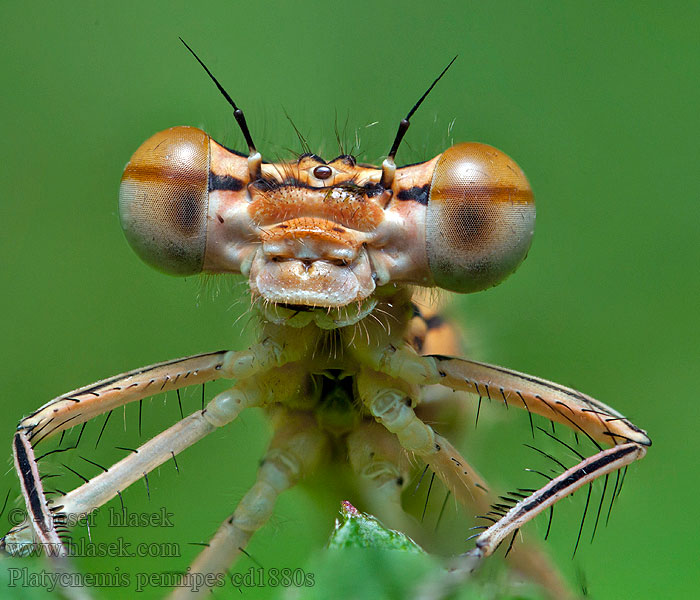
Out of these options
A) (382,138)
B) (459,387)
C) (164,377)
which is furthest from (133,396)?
(382,138)

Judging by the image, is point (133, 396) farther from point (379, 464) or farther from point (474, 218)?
point (474, 218)

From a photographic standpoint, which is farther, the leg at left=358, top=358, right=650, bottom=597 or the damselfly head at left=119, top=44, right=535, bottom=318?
the leg at left=358, top=358, right=650, bottom=597

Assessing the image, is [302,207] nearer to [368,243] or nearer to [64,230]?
[368,243]

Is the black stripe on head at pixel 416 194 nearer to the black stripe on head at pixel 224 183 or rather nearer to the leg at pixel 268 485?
the black stripe on head at pixel 224 183

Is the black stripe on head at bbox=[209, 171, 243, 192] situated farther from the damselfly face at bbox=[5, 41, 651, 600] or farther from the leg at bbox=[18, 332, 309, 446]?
the leg at bbox=[18, 332, 309, 446]

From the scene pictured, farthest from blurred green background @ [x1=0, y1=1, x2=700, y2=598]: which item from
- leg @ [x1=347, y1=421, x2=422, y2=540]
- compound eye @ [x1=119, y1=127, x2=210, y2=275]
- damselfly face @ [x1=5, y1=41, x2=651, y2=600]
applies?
compound eye @ [x1=119, y1=127, x2=210, y2=275]

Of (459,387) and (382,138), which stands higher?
(382,138)
